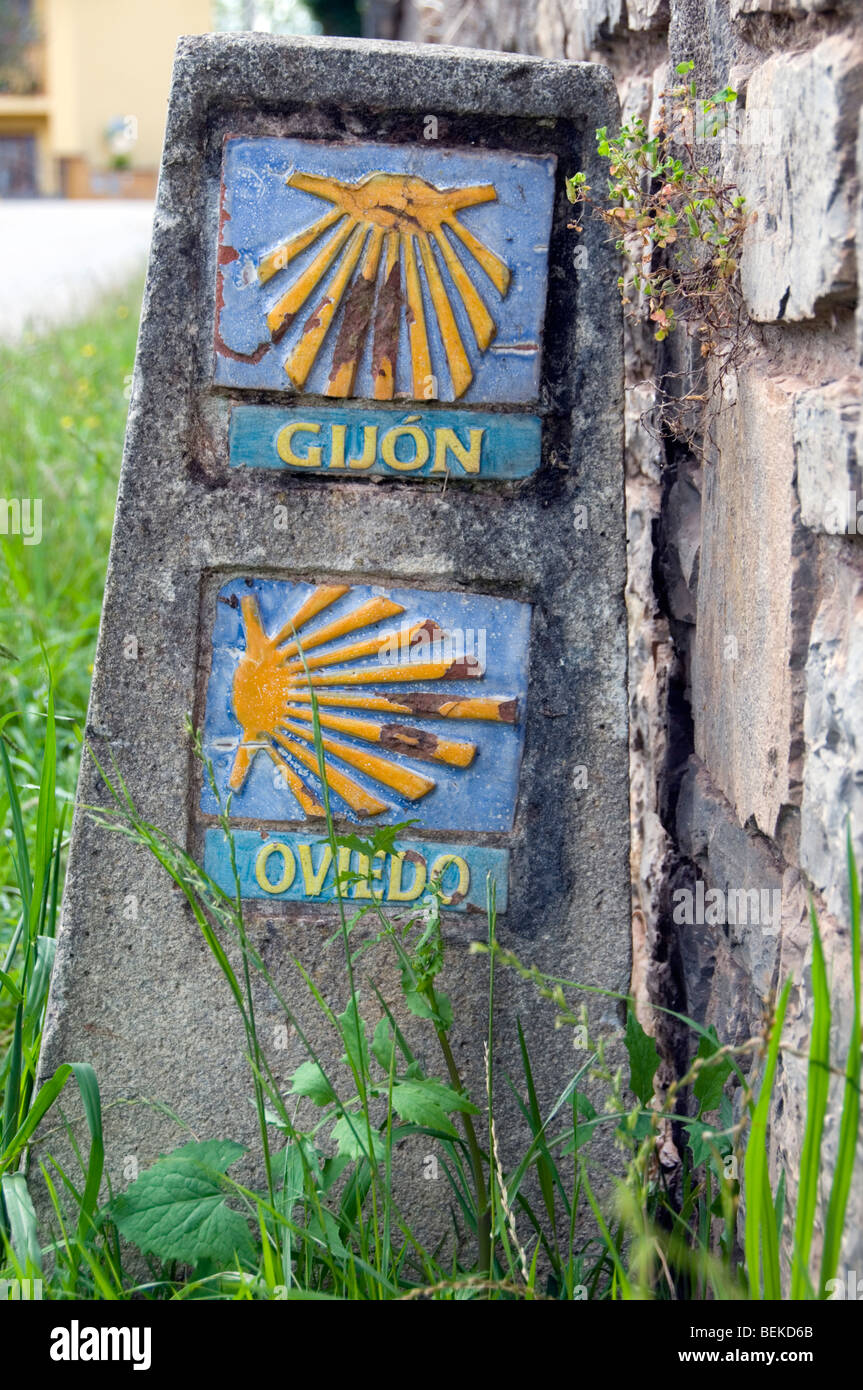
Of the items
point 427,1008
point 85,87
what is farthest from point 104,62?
point 427,1008

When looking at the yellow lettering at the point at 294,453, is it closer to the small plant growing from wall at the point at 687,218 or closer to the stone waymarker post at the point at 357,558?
the stone waymarker post at the point at 357,558

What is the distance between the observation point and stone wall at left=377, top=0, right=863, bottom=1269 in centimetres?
116

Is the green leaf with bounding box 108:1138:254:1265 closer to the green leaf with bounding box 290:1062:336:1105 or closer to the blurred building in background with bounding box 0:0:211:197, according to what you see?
the green leaf with bounding box 290:1062:336:1105

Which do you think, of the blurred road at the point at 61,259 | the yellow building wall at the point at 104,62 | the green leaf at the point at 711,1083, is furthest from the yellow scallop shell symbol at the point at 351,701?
the yellow building wall at the point at 104,62

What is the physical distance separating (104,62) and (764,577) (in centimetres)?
2517

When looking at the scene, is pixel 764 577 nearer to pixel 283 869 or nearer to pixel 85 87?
pixel 283 869

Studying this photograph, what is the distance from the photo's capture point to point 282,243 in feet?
4.96

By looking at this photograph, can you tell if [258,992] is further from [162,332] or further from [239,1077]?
[162,332]

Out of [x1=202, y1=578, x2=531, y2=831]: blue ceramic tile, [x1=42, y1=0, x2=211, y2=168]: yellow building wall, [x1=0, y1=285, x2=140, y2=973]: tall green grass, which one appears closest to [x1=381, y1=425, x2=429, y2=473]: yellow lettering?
[x1=202, y1=578, x2=531, y2=831]: blue ceramic tile

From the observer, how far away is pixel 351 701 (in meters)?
1.59

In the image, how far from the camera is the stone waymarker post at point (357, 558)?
1509 mm

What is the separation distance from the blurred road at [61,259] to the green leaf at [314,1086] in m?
5.47

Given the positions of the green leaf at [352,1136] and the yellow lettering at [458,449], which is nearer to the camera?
the green leaf at [352,1136]
